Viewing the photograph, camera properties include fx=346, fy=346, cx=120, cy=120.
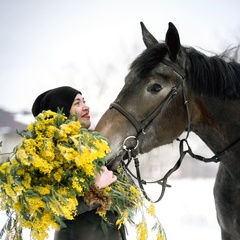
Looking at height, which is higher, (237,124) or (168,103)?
(168,103)

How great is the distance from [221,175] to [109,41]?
217 inches

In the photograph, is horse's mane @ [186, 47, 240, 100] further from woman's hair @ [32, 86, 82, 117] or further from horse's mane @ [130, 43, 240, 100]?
woman's hair @ [32, 86, 82, 117]

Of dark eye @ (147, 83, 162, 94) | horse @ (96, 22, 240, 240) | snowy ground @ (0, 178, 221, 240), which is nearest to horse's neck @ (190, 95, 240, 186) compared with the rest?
horse @ (96, 22, 240, 240)

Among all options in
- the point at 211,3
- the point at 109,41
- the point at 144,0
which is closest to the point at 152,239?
the point at 109,41

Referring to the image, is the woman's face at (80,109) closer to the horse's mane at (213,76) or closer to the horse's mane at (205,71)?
the horse's mane at (205,71)

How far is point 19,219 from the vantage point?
1312 millimetres

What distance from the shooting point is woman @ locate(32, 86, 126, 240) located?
146cm

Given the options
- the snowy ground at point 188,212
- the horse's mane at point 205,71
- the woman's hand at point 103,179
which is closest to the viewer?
the woman's hand at point 103,179

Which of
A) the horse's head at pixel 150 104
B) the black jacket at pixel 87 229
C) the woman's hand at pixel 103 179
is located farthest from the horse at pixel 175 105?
the black jacket at pixel 87 229

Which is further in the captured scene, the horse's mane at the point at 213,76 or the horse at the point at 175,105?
the horse's mane at the point at 213,76

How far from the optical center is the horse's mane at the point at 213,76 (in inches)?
67.5

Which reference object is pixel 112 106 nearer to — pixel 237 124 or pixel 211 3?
pixel 237 124

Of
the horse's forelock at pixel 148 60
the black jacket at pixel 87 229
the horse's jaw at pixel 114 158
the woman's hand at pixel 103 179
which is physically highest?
the horse's forelock at pixel 148 60

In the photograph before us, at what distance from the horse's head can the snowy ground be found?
2.07m
